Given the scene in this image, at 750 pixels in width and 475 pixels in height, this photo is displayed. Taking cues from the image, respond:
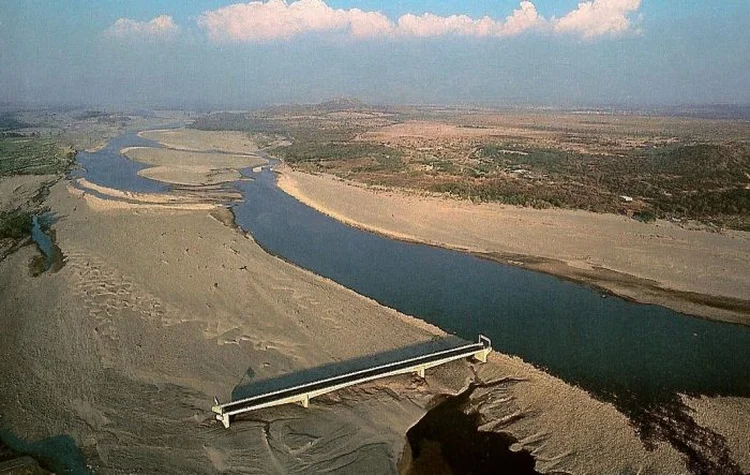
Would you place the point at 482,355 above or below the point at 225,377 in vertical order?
above

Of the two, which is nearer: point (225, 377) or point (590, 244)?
point (225, 377)

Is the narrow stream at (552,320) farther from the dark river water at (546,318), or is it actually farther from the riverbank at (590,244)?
the riverbank at (590,244)

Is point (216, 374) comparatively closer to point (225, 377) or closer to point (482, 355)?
point (225, 377)

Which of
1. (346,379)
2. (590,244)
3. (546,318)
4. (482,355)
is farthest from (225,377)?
(590,244)

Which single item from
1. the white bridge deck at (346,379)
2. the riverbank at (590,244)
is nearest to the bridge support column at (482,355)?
the white bridge deck at (346,379)

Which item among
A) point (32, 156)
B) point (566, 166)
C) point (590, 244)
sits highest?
point (32, 156)

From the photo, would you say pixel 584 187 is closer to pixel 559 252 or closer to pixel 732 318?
pixel 559 252
